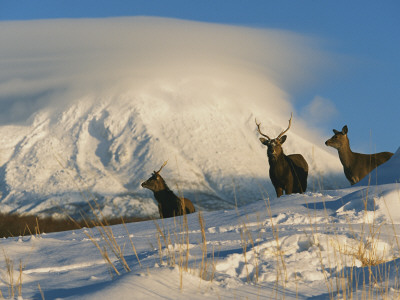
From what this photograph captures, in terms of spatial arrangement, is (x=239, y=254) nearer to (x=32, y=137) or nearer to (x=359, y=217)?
(x=359, y=217)

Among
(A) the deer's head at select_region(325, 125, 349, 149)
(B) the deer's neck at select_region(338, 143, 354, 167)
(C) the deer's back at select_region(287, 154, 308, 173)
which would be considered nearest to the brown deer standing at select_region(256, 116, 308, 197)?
(C) the deer's back at select_region(287, 154, 308, 173)

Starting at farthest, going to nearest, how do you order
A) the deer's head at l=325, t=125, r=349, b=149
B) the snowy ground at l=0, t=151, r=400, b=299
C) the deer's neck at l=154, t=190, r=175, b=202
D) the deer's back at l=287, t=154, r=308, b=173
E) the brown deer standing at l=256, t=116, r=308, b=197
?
1. the deer's head at l=325, t=125, r=349, b=149
2. the deer's neck at l=154, t=190, r=175, b=202
3. the deer's back at l=287, t=154, r=308, b=173
4. the brown deer standing at l=256, t=116, r=308, b=197
5. the snowy ground at l=0, t=151, r=400, b=299

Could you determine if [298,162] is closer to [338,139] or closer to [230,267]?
[338,139]

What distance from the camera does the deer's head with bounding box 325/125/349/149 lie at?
15.1 m

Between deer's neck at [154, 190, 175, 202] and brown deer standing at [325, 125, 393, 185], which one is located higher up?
brown deer standing at [325, 125, 393, 185]

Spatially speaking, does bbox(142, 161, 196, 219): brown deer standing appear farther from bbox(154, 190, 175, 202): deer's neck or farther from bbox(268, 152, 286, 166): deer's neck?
bbox(268, 152, 286, 166): deer's neck

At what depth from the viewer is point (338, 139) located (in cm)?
1527

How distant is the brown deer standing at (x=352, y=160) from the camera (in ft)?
49.3

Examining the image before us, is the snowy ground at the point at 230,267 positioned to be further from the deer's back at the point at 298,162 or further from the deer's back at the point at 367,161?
the deer's back at the point at 367,161

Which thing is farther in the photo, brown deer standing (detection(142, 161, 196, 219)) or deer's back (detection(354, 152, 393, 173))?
deer's back (detection(354, 152, 393, 173))

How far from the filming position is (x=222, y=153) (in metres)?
110

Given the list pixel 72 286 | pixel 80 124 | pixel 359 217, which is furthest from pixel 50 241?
pixel 80 124

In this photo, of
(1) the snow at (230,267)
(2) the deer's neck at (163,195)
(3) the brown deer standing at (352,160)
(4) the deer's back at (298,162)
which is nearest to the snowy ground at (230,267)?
(1) the snow at (230,267)

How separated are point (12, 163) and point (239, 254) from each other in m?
106
